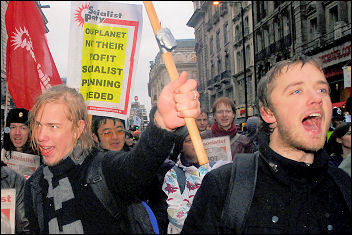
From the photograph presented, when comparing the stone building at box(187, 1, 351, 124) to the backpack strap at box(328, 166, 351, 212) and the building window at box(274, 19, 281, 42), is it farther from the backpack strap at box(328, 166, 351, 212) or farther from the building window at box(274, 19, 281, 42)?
the backpack strap at box(328, 166, 351, 212)

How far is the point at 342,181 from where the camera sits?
188cm

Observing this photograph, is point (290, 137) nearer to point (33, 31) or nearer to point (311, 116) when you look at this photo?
point (311, 116)

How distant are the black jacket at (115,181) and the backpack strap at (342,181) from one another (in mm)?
765

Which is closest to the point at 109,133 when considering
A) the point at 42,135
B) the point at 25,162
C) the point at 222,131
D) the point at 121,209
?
the point at 25,162

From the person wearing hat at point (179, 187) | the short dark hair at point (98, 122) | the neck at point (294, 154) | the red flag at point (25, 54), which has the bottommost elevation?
the person wearing hat at point (179, 187)

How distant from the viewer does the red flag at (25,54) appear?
10.2 ft

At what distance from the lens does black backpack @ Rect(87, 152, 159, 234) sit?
6.34 feet

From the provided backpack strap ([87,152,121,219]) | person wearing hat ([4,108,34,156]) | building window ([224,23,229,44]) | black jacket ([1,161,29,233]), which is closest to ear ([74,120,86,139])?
backpack strap ([87,152,121,219])

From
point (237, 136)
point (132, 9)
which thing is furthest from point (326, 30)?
point (132, 9)

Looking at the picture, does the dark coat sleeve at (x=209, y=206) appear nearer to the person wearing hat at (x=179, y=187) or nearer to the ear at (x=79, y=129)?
the ear at (x=79, y=129)

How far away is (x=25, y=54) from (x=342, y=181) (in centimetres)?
249

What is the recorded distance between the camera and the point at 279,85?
2061 millimetres

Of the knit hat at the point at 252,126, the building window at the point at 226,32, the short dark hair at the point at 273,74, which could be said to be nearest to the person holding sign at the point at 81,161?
the short dark hair at the point at 273,74

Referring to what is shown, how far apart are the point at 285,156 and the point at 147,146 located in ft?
2.26
